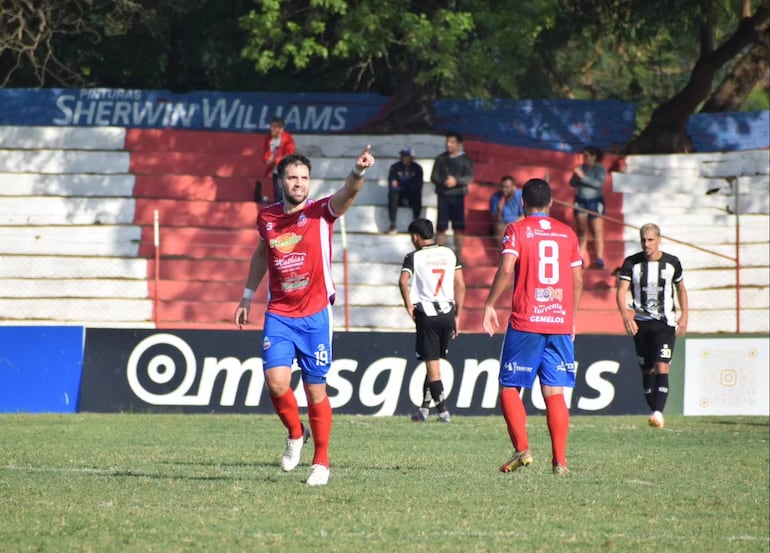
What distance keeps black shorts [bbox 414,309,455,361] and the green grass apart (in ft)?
3.80

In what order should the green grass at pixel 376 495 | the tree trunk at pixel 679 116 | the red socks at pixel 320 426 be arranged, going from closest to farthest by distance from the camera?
the green grass at pixel 376 495, the red socks at pixel 320 426, the tree trunk at pixel 679 116

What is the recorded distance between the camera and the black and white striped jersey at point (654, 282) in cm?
1472

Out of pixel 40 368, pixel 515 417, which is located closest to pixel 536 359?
pixel 515 417

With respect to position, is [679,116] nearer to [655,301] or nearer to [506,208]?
[506,208]

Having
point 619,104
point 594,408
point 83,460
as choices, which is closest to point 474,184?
point 619,104

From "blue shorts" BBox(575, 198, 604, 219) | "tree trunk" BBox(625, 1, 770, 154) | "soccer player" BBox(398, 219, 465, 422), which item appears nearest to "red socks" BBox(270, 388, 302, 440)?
"soccer player" BBox(398, 219, 465, 422)

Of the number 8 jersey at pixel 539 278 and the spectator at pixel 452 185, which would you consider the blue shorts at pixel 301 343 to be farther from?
the spectator at pixel 452 185

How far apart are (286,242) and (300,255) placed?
0.13 m

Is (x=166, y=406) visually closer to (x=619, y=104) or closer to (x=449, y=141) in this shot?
(x=449, y=141)

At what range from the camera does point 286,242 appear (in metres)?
9.05

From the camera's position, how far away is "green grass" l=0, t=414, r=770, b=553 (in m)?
7.14

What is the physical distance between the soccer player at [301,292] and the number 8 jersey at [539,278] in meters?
1.42

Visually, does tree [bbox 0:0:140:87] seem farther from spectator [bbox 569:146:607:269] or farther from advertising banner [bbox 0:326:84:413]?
advertising banner [bbox 0:326:84:413]

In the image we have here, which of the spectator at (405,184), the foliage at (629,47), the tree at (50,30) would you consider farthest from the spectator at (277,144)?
the foliage at (629,47)
